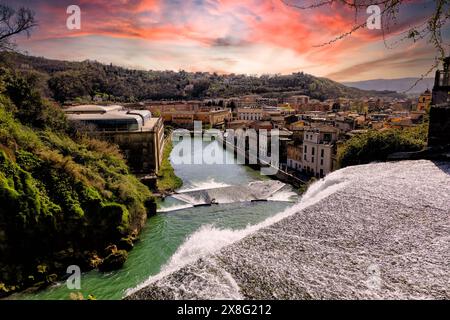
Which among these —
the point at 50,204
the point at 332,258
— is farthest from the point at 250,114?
the point at 332,258

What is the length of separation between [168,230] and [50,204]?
4.96m

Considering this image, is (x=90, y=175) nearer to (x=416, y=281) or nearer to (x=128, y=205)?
(x=128, y=205)

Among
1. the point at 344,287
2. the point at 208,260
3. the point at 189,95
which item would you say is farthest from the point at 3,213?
the point at 189,95

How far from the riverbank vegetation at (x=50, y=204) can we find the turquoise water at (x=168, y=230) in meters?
0.51

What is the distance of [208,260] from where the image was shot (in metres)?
2.87

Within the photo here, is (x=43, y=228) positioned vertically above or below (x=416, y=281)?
below

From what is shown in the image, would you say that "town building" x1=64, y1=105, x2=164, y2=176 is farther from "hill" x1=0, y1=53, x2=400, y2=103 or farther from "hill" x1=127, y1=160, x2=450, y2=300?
"hill" x1=0, y1=53, x2=400, y2=103

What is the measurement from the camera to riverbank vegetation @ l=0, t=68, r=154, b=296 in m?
9.95

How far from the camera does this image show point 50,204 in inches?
436

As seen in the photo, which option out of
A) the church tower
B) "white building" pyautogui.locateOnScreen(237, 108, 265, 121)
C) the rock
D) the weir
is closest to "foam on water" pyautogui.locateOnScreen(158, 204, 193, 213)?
the weir

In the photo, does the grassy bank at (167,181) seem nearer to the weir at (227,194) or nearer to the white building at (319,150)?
the weir at (227,194)

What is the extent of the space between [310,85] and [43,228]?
101m

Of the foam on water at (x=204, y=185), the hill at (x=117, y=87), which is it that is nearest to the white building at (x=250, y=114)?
the hill at (x=117, y=87)

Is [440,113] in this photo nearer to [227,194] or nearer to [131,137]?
[227,194]
